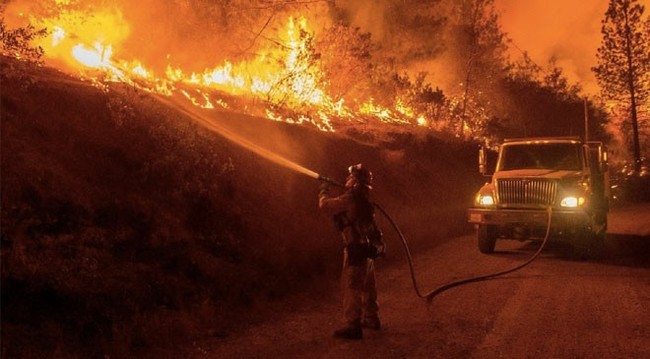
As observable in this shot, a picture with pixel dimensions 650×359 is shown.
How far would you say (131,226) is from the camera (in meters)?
8.56

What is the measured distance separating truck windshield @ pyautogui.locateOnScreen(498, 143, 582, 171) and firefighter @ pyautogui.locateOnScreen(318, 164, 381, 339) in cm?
783

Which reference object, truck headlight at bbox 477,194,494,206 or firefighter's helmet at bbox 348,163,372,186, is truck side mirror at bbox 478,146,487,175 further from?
firefighter's helmet at bbox 348,163,372,186

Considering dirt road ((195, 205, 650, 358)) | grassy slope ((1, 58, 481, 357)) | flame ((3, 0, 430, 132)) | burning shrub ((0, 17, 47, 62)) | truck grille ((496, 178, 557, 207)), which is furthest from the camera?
flame ((3, 0, 430, 132))

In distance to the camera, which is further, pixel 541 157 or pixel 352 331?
pixel 541 157

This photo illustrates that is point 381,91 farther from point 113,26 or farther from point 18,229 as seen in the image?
point 18,229

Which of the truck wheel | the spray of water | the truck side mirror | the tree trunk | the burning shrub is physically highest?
the tree trunk

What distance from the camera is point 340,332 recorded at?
22.1 ft

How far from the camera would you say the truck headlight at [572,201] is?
1252 cm

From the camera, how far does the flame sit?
1562 centimetres

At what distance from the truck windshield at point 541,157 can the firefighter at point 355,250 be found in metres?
7.83

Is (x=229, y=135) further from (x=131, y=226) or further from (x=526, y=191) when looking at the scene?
(x=526, y=191)

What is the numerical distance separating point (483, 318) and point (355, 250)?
2026mm

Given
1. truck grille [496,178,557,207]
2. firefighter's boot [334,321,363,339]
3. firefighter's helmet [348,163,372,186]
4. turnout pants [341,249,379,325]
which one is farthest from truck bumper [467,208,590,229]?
firefighter's boot [334,321,363,339]

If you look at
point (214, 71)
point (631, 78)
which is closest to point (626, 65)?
point (631, 78)
